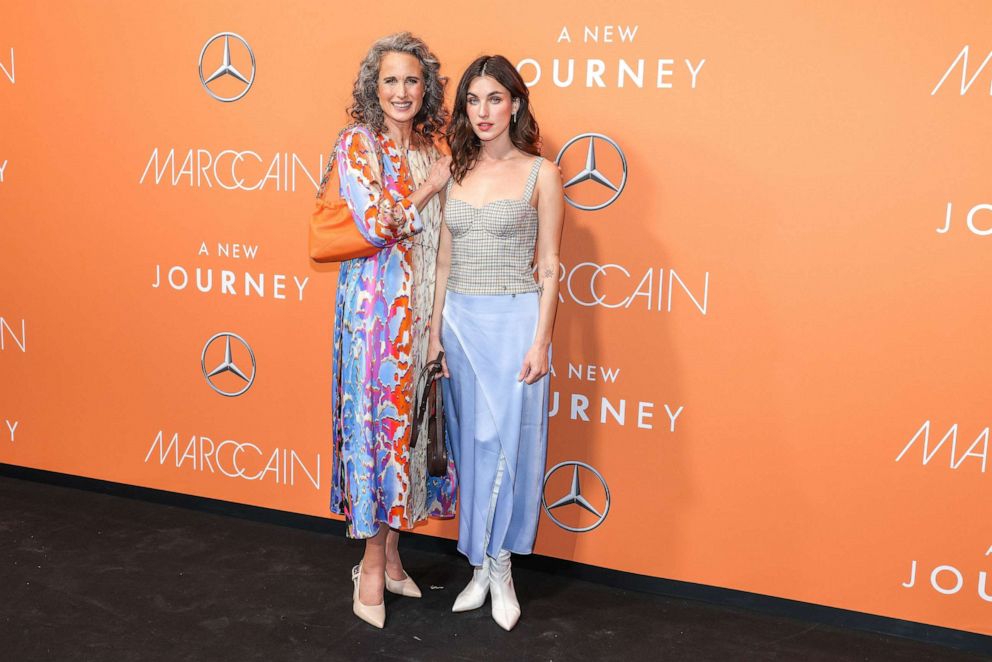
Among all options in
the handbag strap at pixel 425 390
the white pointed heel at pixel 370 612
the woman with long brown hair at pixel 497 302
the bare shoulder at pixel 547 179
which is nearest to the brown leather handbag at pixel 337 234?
the woman with long brown hair at pixel 497 302

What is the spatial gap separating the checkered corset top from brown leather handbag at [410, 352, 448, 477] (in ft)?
0.90

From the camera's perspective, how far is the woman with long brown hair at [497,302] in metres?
2.79

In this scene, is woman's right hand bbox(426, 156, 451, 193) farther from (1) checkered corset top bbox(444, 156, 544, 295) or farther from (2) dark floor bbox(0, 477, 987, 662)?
(2) dark floor bbox(0, 477, 987, 662)

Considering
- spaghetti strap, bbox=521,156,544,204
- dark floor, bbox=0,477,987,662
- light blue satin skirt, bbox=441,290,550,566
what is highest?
spaghetti strap, bbox=521,156,544,204

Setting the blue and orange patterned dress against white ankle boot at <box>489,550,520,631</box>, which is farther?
white ankle boot at <box>489,550,520,631</box>

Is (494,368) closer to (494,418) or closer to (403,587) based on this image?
(494,418)

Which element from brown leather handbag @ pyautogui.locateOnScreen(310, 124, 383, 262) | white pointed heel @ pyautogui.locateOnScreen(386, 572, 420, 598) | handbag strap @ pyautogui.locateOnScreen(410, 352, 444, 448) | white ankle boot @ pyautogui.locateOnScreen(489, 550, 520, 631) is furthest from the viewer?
white pointed heel @ pyautogui.locateOnScreen(386, 572, 420, 598)

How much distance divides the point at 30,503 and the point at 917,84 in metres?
3.75

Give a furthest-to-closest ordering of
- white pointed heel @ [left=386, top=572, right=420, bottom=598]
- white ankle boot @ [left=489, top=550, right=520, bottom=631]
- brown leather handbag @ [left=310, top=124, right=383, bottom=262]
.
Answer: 1. white pointed heel @ [left=386, top=572, right=420, bottom=598]
2. white ankle boot @ [left=489, top=550, right=520, bottom=631]
3. brown leather handbag @ [left=310, top=124, right=383, bottom=262]

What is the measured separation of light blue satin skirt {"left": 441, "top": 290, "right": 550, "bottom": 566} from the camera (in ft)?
9.29

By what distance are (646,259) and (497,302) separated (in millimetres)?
598

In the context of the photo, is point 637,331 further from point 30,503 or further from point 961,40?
point 30,503

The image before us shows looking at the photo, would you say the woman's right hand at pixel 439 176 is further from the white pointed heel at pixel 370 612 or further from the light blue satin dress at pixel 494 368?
the white pointed heel at pixel 370 612

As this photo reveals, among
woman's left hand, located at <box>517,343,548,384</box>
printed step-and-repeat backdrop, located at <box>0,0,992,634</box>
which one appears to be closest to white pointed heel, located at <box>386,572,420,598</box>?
printed step-and-repeat backdrop, located at <box>0,0,992,634</box>
